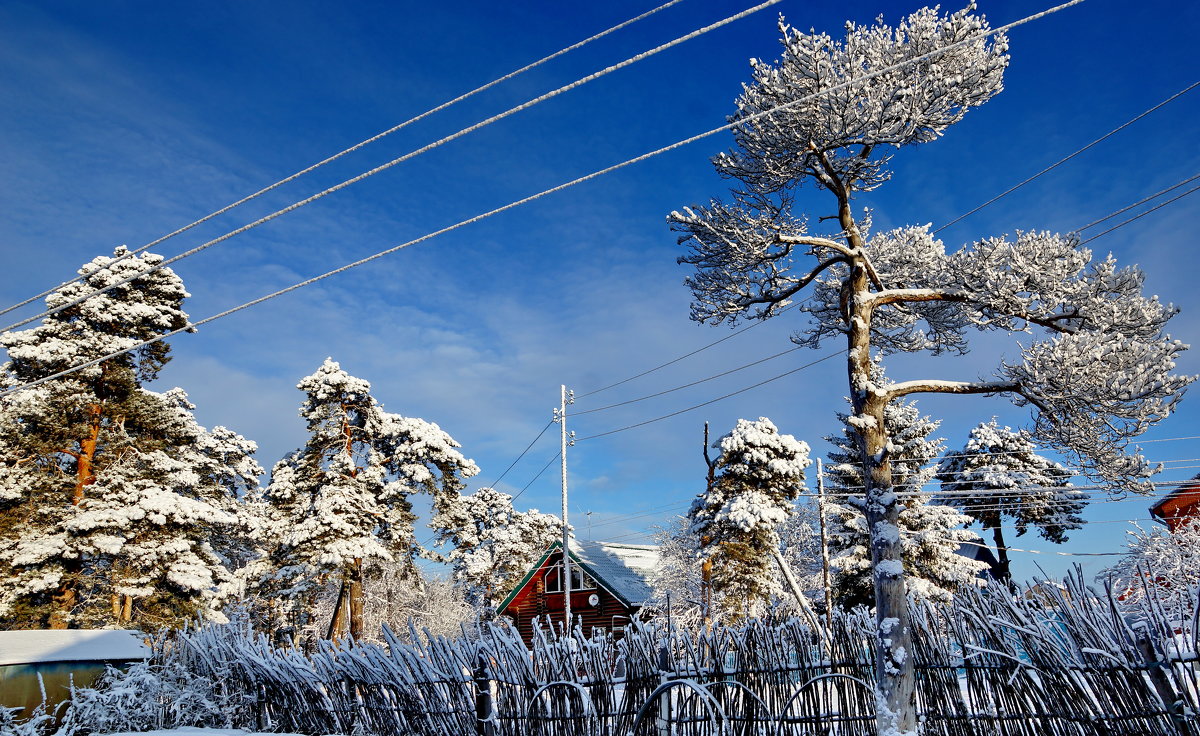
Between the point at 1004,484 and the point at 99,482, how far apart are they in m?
32.3

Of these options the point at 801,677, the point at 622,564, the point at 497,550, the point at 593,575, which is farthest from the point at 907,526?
the point at 497,550

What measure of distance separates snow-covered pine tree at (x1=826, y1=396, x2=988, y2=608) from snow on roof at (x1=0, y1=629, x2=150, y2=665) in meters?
19.6

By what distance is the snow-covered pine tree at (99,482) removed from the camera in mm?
17438

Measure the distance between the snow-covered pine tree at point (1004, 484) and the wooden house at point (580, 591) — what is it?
14318mm

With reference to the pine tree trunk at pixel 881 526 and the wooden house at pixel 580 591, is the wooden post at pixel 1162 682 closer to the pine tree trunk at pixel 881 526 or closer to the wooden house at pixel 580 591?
the pine tree trunk at pixel 881 526

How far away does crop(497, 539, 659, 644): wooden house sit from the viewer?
31125 mm

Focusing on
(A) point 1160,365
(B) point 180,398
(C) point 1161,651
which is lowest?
(C) point 1161,651

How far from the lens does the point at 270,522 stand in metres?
24.2

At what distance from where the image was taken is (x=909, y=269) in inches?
380

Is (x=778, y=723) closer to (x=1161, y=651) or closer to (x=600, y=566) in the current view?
(x=1161, y=651)

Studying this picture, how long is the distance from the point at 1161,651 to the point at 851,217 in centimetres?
628

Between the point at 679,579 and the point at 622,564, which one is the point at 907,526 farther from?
the point at 622,564

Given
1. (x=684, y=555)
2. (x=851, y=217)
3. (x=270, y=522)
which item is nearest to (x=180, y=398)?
(x=270, y=522)

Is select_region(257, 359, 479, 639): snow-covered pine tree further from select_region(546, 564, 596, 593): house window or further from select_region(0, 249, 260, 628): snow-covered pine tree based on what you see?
select_region(546, 564, 596, 593): house window
